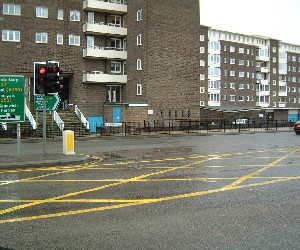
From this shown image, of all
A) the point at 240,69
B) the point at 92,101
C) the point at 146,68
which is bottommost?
the point at 92,101

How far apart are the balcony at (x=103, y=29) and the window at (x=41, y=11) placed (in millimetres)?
4560

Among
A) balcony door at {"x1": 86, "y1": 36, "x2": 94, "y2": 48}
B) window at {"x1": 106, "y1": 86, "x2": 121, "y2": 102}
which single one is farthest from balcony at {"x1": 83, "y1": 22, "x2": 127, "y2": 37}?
window at {"x1": 106, "y1": 86, "x2": 121, "y2": 102}

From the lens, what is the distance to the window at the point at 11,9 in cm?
4172

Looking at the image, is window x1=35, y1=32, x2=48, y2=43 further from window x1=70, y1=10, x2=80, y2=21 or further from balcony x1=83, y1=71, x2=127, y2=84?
balcony x1=83, y1=71, x2=127, y2=84

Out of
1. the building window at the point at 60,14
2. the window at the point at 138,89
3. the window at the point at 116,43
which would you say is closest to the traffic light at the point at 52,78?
the window at the point at 138,89

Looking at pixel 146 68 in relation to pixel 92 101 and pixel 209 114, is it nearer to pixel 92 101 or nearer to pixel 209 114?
pixel 92 101

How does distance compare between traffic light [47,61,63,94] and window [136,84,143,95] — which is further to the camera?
window [136,84,143,95]

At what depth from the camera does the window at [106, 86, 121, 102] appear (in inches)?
1892

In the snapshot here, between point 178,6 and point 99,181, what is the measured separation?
1564 inches

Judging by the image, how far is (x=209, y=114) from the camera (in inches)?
2186

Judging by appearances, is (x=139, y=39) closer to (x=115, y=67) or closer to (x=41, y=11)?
(x=115, y=67)

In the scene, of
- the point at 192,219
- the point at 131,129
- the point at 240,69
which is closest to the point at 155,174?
the point at 192,219

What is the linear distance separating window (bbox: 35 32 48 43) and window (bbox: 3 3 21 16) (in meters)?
2.90

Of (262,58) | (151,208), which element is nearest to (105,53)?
(151,208)
